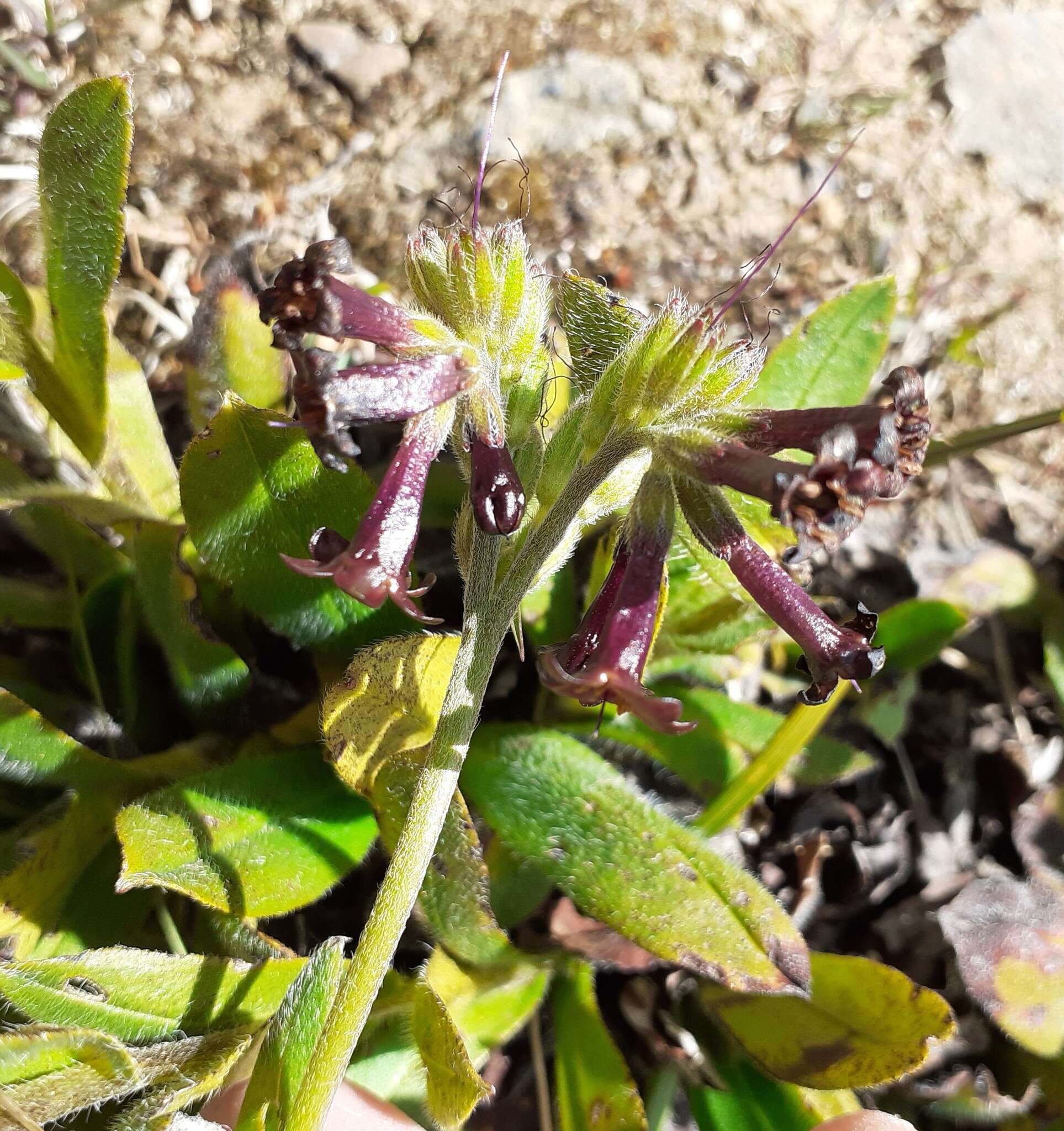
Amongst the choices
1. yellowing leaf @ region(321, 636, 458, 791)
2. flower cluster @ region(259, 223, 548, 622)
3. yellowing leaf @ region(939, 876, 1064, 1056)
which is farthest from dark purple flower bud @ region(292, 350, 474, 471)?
yellowing leaf @ region(939, 876, 1064, 1056)

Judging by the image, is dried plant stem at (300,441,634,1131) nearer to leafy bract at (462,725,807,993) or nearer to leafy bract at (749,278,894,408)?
leafy bract at (462,725,807,993)

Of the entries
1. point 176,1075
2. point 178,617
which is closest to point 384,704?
point 178,617

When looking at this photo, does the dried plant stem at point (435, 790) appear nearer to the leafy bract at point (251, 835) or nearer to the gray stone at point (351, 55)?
the leafy bract at point (251, 835)

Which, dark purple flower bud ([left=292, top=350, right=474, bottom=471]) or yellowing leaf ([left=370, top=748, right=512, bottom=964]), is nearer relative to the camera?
dark purple flower bud ([left=292, top=350, right=474, bottom=471])

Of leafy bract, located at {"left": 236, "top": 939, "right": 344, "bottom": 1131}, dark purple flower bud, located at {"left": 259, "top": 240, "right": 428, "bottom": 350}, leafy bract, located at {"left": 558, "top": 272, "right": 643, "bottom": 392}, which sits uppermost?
leafy bract, located at {"left": 558, "top": 272, "right": 643, "bottom": 392}

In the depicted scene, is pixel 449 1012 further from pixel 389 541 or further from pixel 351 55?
pixel 351 55

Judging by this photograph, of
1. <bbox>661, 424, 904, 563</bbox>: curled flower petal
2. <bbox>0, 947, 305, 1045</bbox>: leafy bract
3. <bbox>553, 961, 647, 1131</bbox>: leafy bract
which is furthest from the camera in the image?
<bbox>553, 961, 647, 1131</bbox>: leafy bract

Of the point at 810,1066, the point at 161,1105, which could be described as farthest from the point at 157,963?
the point at 810,1066

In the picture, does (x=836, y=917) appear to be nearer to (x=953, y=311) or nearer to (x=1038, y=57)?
(x=953, y=311)
